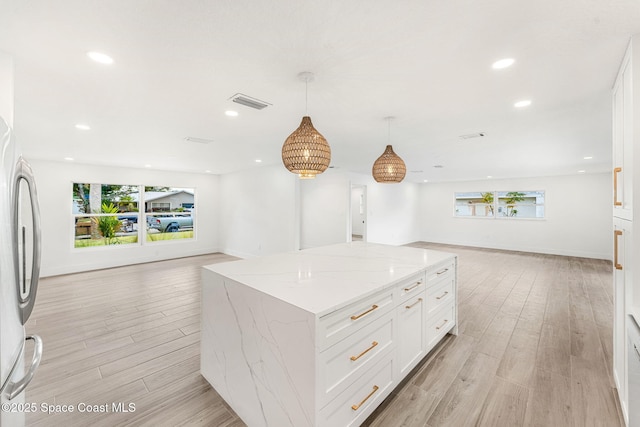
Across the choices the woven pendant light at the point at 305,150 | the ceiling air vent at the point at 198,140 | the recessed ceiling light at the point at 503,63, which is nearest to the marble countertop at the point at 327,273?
the woven pendant light at the point at 305,150

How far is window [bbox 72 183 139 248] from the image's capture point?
19.1 ft

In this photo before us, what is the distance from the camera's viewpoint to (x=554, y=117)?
2.92m

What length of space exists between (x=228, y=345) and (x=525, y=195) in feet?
30.7

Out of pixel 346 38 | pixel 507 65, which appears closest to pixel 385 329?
pixel 346 38

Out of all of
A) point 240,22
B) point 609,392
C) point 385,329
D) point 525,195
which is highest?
point 240,22

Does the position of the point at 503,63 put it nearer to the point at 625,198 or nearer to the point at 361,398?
the point at 625,198

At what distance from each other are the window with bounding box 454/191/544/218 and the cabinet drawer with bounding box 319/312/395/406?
334 inches

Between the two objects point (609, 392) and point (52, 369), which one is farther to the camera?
point (52, 369)

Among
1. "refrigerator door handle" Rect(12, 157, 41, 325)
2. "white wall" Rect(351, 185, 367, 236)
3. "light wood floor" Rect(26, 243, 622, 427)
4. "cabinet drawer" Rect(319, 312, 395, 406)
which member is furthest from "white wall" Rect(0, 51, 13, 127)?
"white wall" Rect(351, 185, 367, 236)

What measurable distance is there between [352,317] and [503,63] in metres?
1.96

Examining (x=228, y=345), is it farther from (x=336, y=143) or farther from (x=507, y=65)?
(x=336, y=143)

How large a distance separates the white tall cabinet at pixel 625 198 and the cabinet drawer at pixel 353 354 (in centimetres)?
127

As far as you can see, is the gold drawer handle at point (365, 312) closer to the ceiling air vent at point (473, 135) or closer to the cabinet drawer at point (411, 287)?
the cabinet drawer at point (411, 287)

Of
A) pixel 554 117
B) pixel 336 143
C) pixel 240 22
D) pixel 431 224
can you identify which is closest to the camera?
pixel 240 22
